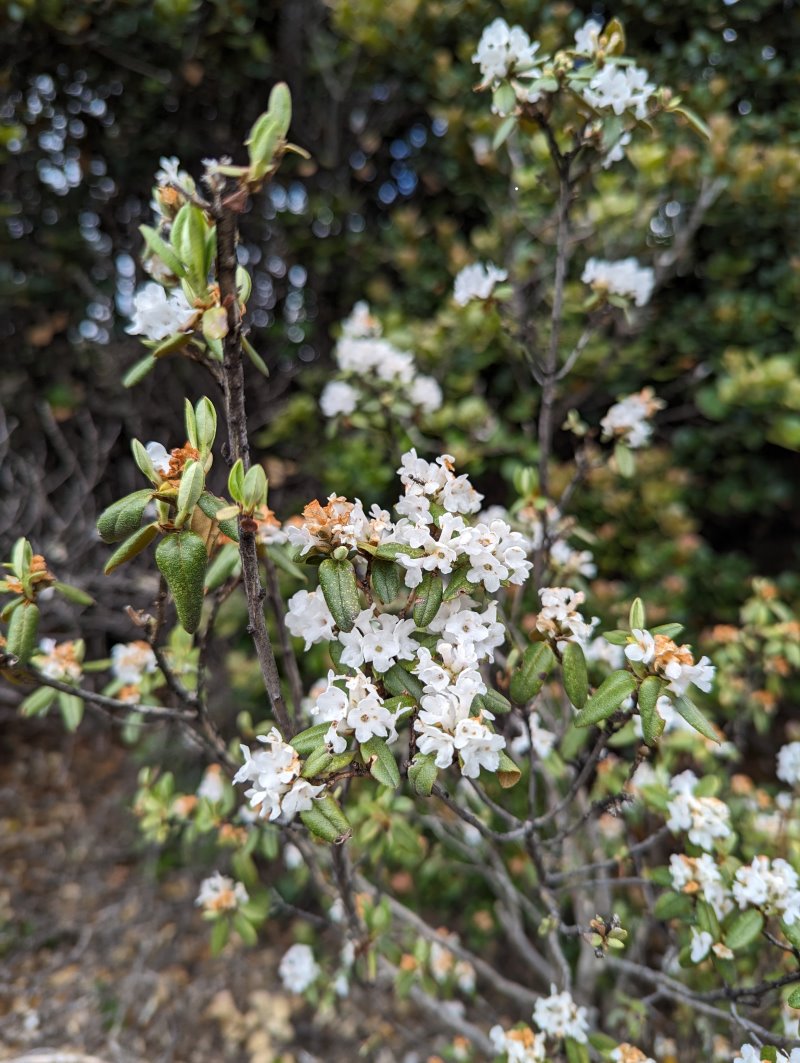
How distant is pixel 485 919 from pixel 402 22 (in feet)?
10.0

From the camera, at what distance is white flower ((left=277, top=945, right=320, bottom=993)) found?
1.61 m

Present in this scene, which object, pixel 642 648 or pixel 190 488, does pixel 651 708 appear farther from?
pixel 190 488

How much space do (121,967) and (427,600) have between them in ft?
7.47

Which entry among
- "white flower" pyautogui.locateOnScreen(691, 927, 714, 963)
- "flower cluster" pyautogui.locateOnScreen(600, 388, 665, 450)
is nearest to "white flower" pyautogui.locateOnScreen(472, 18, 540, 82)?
"flower cluster" pyautogui.locateOnScreen(600, 388, 665, 450)

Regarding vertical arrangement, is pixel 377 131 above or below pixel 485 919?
above

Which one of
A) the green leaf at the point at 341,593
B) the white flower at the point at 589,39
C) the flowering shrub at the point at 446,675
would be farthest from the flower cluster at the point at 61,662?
the white flower at the point at 589,39

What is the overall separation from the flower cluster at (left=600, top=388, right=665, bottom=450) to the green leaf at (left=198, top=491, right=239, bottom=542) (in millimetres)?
937

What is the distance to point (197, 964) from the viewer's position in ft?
7.73

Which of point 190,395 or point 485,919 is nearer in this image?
point 485,919

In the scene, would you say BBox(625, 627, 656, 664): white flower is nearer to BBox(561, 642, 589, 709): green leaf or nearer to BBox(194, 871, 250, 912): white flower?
BBox(561, 642, 589, 709): green leaf

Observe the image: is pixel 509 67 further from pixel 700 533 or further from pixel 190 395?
pixel 700 533

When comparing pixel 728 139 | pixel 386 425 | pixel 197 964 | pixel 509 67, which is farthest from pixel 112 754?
pixel 728 139

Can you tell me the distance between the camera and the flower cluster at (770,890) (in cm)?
104

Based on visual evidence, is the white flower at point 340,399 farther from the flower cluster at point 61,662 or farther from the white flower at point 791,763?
the white flower at point 791,763
